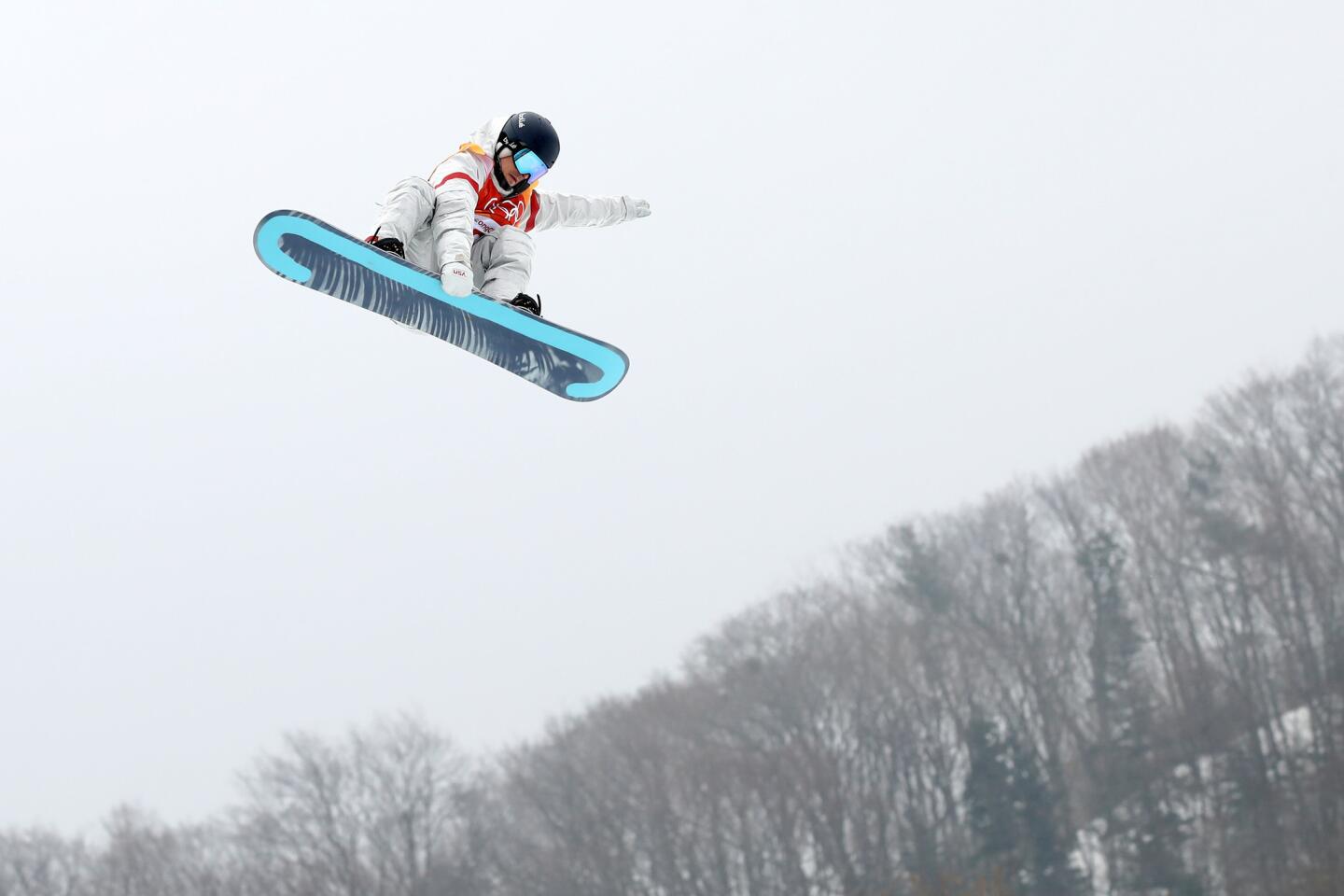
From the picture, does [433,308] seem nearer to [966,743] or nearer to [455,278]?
[455,278]

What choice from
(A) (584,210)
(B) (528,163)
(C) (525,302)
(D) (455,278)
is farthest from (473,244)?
(D) (455,278)

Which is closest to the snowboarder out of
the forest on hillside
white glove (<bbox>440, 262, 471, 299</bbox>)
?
white glove (<bbox>440, 262, 471, 299</bbox>)

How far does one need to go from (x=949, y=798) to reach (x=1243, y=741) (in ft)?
24.8

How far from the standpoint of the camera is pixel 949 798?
36.5m

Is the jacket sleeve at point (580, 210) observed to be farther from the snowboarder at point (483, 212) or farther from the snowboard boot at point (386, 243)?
the snowboard boot at point (386, 243)

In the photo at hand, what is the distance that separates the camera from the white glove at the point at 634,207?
28.6ft

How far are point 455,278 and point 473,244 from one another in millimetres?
1093

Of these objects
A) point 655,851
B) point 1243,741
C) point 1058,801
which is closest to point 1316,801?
point 1243,741

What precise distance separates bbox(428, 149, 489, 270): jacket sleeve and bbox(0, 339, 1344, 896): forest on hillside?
89.2ft

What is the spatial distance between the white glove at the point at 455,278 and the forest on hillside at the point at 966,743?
90.1 feet

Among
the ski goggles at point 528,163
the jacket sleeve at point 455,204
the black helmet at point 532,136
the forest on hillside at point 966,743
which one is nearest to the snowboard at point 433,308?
the jacket sleeve at point 455,204

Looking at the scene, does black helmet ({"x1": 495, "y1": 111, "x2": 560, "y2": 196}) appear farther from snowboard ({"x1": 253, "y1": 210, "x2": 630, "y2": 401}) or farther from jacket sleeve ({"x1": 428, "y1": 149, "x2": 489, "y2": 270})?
snowboard ({"x1": 253, "y1": 210, "x2": 630, "y2": 401})

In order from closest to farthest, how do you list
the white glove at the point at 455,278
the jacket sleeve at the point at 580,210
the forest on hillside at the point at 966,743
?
the white glove at the point at 455,278 < the jacket sleeve at the point at 580,210 < the forest on hillside at the point at 966,743

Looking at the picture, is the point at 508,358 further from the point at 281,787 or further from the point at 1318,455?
the point at 281,787
